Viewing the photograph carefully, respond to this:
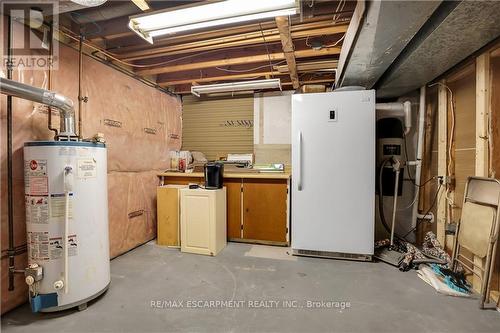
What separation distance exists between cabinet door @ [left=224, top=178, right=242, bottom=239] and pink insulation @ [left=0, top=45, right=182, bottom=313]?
1157 millimetres

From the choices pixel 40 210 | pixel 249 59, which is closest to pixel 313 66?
pixel 249 59

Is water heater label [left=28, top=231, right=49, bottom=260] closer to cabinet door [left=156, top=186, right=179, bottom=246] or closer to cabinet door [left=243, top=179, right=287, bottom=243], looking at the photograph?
cabinet door [left=156, top=186, right=179, bottom=246]

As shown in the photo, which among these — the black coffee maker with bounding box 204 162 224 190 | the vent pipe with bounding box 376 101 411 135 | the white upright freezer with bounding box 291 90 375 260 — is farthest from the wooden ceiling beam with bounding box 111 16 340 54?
the vent pipe with bounding box 376 101 411 135

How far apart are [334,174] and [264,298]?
5.09 ft

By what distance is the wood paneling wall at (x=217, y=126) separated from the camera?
4.16 m

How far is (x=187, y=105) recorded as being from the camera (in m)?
4.40

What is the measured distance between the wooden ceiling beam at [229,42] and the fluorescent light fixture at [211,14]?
1.80ft

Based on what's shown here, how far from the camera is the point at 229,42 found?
8.30 feet

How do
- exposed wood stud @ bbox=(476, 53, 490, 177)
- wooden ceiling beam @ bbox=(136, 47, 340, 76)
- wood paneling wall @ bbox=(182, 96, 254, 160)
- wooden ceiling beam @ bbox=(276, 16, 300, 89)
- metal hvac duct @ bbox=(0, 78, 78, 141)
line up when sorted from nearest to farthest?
1. metal hvac duct @ bbox=(0, 78, 78, 141)
2. wooden ceiling beam @ bbox=(276, 16, 300, 89)
3. exposed wood stud @ bbox=(476, 53, 490, 177)
4. wooden ceiling beam @ bbox=(136, 47, 340, 76)
5. wood paneling wall @ bbox=(182, 96, 254, 160)

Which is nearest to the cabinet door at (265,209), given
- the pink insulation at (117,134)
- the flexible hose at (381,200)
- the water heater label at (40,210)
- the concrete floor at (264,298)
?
the concrete floor at (264,298)

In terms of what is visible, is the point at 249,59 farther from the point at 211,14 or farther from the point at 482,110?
the point at 482,110

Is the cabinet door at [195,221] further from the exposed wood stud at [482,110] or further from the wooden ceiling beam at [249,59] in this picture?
the exposed wood stud at [482,110]

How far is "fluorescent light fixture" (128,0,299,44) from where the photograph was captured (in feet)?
5.60

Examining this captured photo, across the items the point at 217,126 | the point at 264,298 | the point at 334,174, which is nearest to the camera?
the point at 264,298
